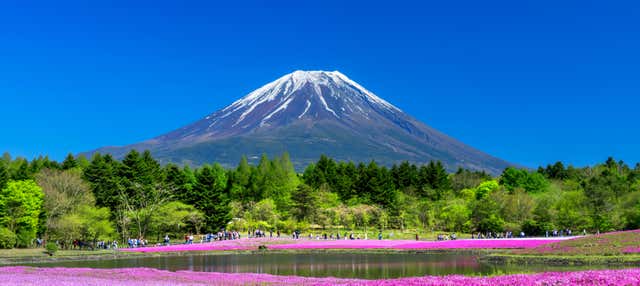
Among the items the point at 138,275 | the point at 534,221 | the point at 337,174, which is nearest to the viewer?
the point at 138,275

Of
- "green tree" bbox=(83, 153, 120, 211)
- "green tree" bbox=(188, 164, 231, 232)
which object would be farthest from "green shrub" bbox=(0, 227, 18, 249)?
"green tree" bbox=(188, 164, 231, 232)

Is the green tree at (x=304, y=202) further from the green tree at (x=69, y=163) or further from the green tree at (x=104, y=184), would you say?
the green tree at (x=69, y=163)

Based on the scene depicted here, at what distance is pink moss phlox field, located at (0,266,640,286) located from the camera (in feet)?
61.8

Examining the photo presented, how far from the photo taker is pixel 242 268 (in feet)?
118

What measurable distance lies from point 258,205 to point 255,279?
60341 mm

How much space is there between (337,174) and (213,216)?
1251 inches

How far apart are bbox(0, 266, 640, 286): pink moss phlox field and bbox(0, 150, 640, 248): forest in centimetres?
3169

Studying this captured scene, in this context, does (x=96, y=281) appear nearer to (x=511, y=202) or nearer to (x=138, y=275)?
(x=138, y=275)

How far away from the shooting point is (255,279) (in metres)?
25.5

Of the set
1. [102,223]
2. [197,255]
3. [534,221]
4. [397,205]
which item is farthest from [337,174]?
[197,255]

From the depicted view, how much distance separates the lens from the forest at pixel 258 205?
Result: 206ft

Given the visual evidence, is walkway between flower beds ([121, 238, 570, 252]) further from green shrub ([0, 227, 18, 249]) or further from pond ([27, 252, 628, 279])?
green shrub ([0, 227, 18, 249])

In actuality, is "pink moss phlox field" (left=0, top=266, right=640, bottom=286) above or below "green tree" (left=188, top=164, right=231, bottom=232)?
below

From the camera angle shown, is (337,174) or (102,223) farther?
(337,174)
